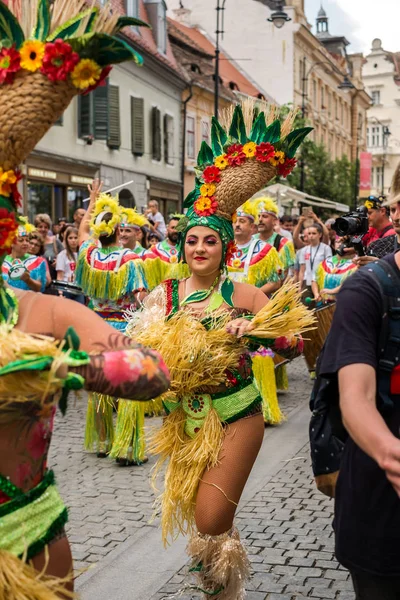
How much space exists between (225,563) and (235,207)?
6.13ft

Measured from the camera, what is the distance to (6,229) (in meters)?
2.37

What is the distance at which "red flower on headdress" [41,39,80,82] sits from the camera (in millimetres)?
2344

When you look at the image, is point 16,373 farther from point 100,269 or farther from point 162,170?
point 162,170

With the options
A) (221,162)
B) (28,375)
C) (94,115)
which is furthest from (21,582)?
(94,115)

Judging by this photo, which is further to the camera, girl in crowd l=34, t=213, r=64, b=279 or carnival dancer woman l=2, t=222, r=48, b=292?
girl in crowd l=34, t=213, r=64, b=279

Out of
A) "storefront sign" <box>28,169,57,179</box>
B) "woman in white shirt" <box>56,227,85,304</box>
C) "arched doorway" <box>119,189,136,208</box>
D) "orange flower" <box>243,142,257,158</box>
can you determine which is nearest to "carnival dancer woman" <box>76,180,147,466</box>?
"orange flower" <box>243,142,257,158</box>

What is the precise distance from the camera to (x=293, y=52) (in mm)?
49250

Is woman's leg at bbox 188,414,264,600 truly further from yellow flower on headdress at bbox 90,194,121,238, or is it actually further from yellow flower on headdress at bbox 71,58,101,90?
yellow flower on headdress at bbox 90,194,121,238

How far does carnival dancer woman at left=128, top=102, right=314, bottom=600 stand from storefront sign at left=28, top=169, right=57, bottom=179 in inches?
679

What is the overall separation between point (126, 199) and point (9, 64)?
26.9 m

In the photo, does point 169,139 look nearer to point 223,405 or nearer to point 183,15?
point 183,15

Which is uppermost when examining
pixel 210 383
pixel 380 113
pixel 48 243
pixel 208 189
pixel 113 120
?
pixel 380 113

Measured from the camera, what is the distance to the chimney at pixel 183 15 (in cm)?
4619

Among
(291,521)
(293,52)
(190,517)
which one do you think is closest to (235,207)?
(190,517)
